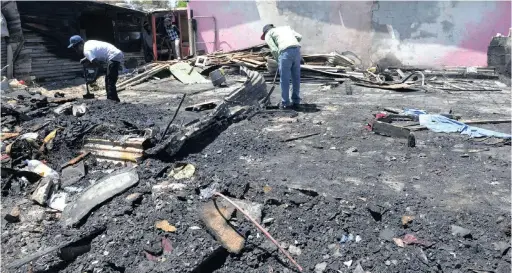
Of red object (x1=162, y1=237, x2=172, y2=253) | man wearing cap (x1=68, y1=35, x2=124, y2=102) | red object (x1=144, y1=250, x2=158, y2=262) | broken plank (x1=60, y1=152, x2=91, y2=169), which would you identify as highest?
man wearing cap (x1=68, y1=35, x2=124, y2=102)

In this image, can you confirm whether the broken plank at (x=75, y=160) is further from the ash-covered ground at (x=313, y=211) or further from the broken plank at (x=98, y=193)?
the broken plank at (x=98, y=193)

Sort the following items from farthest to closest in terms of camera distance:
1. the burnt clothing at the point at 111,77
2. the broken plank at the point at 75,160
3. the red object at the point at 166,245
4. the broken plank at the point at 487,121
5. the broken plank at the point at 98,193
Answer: the burnt clothing at the point at 111,77, the broken plank at the point at 487,121, the broken plank at the point at 75,160, the broken plank at the point at 98,193, the red object at the point at 166,245

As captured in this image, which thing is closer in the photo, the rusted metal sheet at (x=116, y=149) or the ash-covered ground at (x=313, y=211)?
the ash-covered ground at (x=313, y=211)

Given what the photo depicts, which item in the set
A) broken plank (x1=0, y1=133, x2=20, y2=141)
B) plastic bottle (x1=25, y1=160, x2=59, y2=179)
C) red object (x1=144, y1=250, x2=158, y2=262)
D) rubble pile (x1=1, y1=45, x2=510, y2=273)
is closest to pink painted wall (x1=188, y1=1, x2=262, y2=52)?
rubble pile (x1=1, y1=45, x2=510, y2=273)

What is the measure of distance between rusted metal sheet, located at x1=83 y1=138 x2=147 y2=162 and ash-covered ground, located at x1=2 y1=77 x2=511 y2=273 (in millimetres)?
121

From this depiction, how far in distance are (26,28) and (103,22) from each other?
13.0 feet

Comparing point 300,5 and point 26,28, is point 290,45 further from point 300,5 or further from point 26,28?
point 26,28

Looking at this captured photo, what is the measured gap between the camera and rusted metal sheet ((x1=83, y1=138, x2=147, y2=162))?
4.69 meters

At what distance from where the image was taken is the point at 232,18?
54.3 ft

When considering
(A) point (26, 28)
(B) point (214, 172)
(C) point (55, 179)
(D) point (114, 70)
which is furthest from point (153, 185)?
(A) point (26, 28)

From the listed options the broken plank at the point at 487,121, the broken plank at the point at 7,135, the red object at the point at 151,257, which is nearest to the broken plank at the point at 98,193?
the red object at the point at 151,257

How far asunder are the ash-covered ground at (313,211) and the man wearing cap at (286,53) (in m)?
1.98

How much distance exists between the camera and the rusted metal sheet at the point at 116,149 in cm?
469

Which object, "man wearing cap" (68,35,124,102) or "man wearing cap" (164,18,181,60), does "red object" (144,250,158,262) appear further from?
"man wearing cap" (164,18,181,60)
